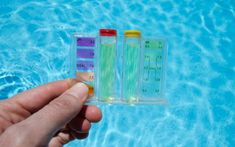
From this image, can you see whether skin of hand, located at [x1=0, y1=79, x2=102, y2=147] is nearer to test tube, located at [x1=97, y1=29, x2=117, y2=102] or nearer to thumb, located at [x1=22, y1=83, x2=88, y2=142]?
thumb, located at [x1=22, y1=83, x2=88, y2=142]

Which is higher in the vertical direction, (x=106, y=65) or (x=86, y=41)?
(x=86, y=41)

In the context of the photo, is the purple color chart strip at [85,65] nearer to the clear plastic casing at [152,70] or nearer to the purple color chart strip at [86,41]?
the purple color chart strip at [86,41]

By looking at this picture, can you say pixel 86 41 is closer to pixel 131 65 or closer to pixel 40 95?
pixel 131 65

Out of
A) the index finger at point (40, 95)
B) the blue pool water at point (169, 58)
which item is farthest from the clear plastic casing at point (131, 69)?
the blue pool water at point (169, 58)

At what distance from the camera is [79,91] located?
59.5 inches

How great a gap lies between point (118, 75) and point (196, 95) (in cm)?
171

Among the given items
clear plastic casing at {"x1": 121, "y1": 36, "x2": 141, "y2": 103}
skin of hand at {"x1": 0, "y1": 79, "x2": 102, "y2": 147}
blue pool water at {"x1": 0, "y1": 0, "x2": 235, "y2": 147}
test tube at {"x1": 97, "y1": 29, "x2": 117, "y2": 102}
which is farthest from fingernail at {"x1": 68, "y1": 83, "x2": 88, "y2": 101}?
blue pool water at {"x1": 0, "y1": 0, "x2": 235, "y2": 147}

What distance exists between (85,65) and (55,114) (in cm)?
38

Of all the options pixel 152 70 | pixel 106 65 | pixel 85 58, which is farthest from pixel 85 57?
pixel 152 70

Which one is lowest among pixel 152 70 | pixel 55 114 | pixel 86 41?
pixel 55 114

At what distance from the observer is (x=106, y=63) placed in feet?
5.26

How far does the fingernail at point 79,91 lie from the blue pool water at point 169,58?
1.47m

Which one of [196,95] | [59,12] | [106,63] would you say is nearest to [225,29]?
[196,95]

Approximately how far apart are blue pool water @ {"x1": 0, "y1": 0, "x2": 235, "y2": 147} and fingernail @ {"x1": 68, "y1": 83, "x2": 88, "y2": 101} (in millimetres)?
1469
